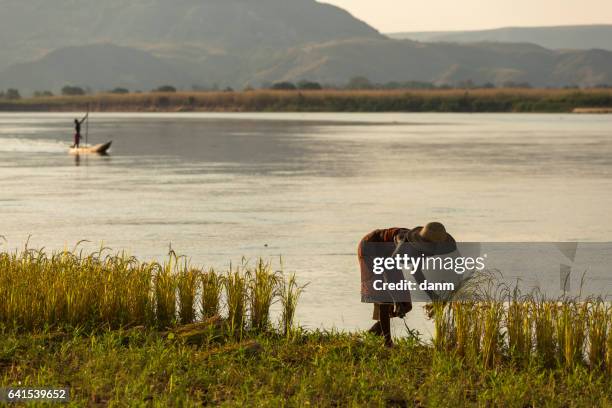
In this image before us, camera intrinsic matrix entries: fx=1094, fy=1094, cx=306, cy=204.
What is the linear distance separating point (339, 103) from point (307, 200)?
406ft

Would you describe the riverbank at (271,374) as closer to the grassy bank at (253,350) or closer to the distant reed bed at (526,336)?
the grassy bank at (253,350)

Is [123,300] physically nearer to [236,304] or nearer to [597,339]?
[236,304]

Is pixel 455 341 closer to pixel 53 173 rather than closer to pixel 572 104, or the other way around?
pixel 53 173

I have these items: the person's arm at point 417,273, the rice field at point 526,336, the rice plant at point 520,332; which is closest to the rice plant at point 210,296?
the person's arm at point 417,273

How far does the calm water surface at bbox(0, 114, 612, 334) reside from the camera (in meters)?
17.3

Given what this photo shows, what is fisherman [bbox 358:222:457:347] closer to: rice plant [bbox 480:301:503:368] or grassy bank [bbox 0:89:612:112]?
rice plant [bbox 480:301:503:368]

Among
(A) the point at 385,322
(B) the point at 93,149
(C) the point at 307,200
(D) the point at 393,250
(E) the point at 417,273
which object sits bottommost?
(B) the point at 93,149

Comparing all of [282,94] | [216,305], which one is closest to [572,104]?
[282,94]

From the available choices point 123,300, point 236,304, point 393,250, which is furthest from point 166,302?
point 393,250

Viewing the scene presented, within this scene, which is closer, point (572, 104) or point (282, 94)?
point (572, 104)

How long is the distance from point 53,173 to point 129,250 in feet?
62.1

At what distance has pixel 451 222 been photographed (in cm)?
2100

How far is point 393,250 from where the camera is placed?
10344 millimetres

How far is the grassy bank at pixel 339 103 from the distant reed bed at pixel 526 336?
4730 inches
